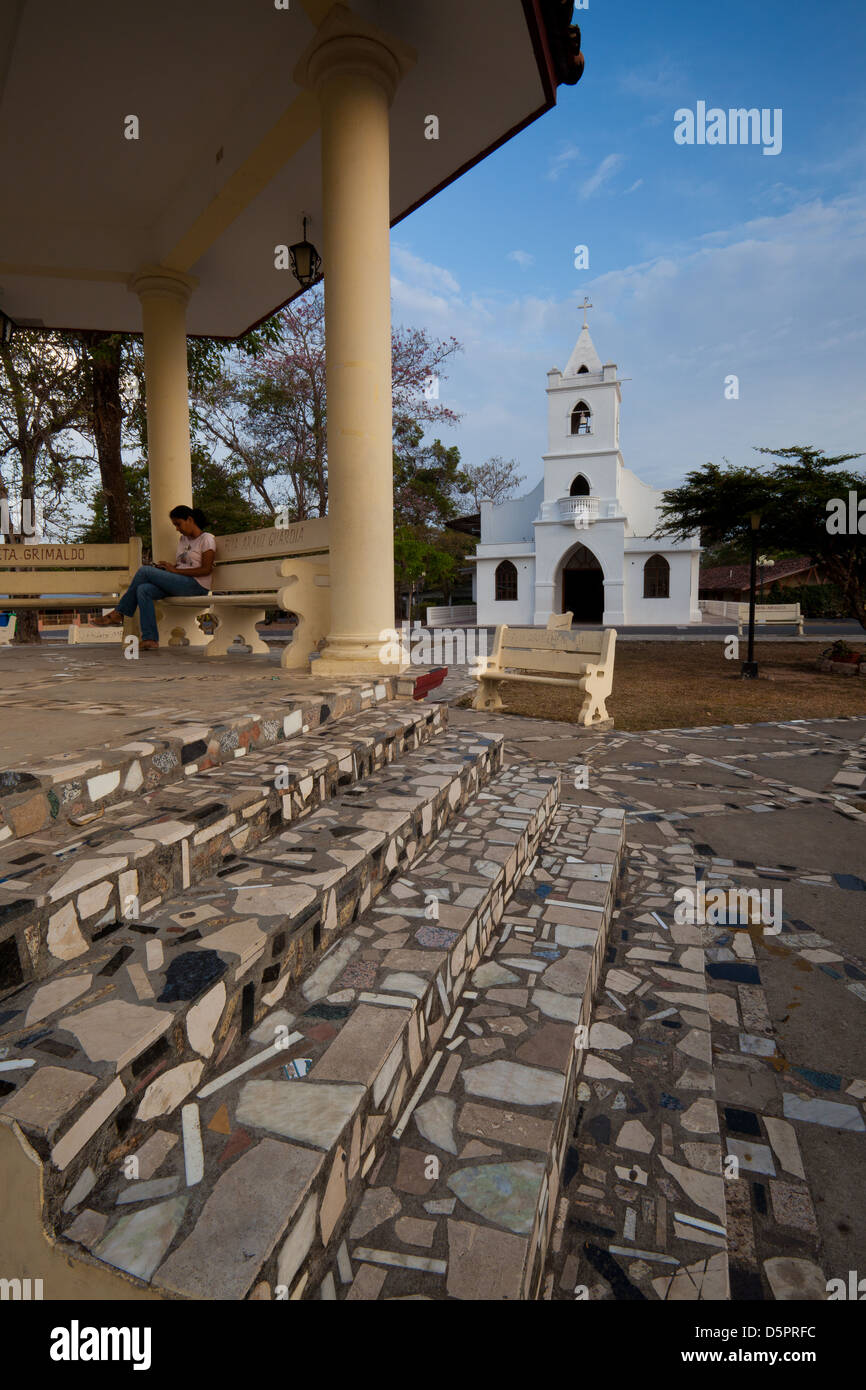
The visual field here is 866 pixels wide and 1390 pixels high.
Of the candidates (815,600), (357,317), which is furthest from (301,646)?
(815,600)

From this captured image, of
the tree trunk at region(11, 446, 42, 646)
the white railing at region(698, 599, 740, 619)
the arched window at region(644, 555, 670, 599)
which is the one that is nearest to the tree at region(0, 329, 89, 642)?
the tree trunk at region(11, 446, 42, 646)

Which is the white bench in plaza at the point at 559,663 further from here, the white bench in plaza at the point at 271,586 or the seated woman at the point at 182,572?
the seated woman at the point at 182,572

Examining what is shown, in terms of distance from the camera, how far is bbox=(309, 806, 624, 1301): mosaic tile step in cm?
114

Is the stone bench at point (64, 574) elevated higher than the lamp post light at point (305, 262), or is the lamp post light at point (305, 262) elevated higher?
the lamp post light at point (305, 262)

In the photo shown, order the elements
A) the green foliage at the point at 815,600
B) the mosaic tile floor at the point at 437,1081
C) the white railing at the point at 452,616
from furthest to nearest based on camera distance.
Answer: the green foliage at the point at 815,600 < the white railing at the point at 452,616 < the mosaic tile floor at the point at 437,1081

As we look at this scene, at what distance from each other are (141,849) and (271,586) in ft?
10.5

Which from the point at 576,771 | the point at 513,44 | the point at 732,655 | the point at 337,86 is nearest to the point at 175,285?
the point at 337,86

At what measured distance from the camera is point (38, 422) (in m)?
12.6

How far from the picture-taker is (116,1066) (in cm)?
111

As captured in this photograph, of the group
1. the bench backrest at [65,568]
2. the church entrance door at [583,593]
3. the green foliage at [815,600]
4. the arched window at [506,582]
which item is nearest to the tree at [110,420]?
the bench backrest at [65,568]

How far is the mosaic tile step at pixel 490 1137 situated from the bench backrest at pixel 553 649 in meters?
5.09

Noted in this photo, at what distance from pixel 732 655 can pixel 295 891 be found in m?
14.8

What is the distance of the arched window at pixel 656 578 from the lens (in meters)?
28.5

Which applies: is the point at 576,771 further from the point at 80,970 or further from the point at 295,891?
the point at 80,970
